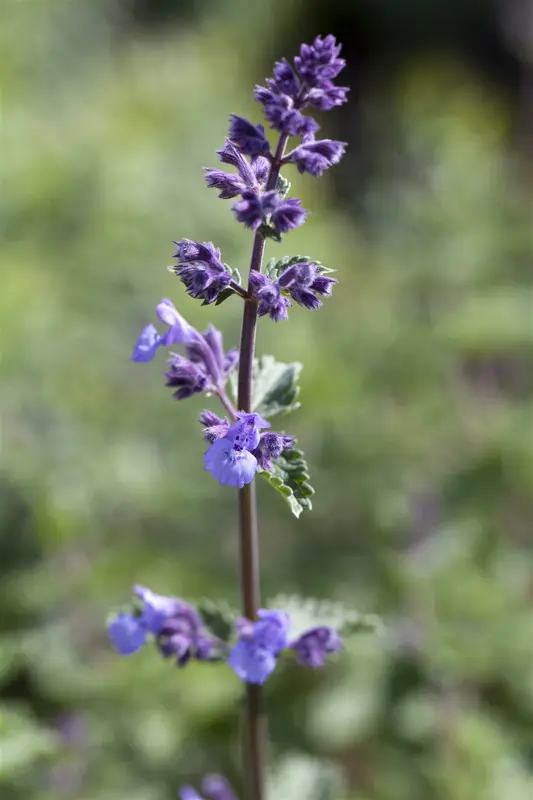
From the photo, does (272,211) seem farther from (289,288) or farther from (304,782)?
(304,782)

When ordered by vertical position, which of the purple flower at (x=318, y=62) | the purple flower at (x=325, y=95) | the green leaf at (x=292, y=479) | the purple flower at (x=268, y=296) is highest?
the purple flower at (x=318, y=62)

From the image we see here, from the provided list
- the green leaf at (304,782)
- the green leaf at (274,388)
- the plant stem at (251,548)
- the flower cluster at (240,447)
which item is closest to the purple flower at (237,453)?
the flower cluster at (240,447)

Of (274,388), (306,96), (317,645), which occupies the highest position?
(306,96)

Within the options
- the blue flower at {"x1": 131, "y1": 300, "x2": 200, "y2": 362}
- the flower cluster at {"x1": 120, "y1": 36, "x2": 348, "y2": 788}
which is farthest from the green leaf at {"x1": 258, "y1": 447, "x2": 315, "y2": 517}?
the blue flower at {"x1": 131, "y1": 300, "x2": 200, "y2": 362}

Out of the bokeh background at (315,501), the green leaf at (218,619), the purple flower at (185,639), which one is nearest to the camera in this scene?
the purple flower at (185,639)

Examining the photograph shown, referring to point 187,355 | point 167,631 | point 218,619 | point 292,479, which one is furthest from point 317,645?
point 187,355

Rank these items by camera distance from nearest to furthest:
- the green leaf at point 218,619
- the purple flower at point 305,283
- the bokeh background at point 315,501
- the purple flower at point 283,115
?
the purple flower at point 283,115 < the purple flower at point 305,283 < the green leaf at point 218,619 < the bokeh background at point 315,501

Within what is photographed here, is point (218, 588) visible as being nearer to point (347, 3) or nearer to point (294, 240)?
point (294, 240)

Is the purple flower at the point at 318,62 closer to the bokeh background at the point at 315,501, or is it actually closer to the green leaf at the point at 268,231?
the green leaf at the point at 268,231
